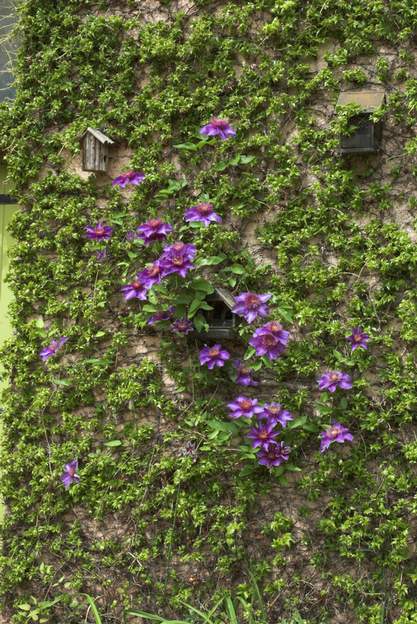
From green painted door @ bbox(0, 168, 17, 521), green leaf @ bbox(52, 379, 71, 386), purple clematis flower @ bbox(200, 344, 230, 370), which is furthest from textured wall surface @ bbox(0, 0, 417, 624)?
green painted door @ bbox(0, 168, 17, 521)

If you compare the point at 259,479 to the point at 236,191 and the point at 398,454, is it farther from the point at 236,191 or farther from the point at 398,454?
the point at 236,191

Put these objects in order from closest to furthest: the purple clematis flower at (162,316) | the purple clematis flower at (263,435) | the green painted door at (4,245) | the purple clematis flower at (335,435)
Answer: the purple clematis flower at (335,435) → the purple clematis flower at (263,435) → the purple clematis flower at (162,316) → the green painted door at (4,245)

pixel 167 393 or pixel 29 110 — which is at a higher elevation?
pixel 29 110

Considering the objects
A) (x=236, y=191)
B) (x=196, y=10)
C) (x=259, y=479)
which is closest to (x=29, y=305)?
(x=236, y=191)

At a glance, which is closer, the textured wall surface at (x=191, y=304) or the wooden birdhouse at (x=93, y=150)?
the textured wall surface at (x=191, y=304)

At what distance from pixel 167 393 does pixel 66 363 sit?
0.61 m

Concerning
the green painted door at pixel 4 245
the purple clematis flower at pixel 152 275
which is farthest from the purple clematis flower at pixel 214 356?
the green painted door at pixel 4 245

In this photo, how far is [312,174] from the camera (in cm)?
333

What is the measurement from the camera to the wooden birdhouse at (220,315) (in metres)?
3.30

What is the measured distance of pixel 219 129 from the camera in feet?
10.8

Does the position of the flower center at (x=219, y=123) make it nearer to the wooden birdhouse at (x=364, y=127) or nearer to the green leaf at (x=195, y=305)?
the wooden birdhouse at (x=364, y=127)

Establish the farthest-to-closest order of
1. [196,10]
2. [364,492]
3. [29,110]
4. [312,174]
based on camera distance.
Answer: [29,110]
[196,10]
[312,174]
[364,492]

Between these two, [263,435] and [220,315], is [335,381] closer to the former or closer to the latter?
[263,435]

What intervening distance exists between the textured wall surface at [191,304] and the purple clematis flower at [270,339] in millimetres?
102
